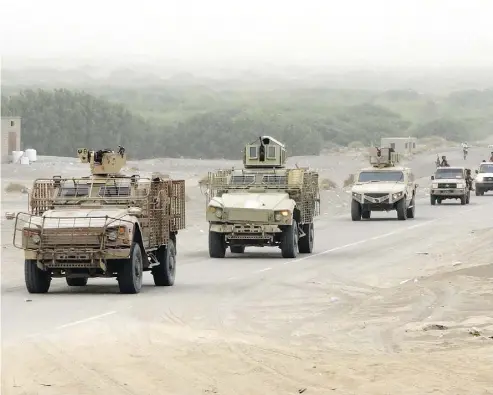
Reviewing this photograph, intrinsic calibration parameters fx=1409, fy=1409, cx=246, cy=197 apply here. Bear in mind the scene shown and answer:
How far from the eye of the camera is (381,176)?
45.4m

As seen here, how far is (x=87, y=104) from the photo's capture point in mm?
124688

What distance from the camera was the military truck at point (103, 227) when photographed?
63.3ft

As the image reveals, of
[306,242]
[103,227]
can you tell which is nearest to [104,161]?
[103,227]

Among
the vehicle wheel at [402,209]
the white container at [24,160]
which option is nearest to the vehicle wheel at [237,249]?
the vehicle wheel at [402,209]

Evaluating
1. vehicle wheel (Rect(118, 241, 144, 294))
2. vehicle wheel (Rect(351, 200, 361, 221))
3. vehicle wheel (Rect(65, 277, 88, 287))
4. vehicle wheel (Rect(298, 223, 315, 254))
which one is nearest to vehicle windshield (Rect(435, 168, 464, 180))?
vehicle wheel (Rect(351, 200, 361, 221))

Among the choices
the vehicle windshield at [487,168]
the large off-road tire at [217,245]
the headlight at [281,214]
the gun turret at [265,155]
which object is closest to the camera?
the headlight at [281,214]

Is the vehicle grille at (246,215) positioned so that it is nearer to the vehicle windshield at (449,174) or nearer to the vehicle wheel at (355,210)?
the vehicle wheel at (355,210)

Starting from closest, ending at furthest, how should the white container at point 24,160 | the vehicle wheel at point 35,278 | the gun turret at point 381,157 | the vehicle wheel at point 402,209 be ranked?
the vehicle wheel at point 35,278
the vehicle wheel at point 402,209
the gun turret at point 381,157
the white container at point 24,160

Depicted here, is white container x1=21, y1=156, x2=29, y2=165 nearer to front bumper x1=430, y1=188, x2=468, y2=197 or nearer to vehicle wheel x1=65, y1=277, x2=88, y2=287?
front bumper x1=430, y1=188, x2=468, y2=197

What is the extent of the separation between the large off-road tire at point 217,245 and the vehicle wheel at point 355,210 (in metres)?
16.5

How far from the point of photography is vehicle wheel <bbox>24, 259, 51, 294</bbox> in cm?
1962

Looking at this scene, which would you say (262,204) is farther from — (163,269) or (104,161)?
(163,269)

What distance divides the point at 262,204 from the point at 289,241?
0.91m

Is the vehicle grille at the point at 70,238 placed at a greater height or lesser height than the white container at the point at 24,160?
lesser
